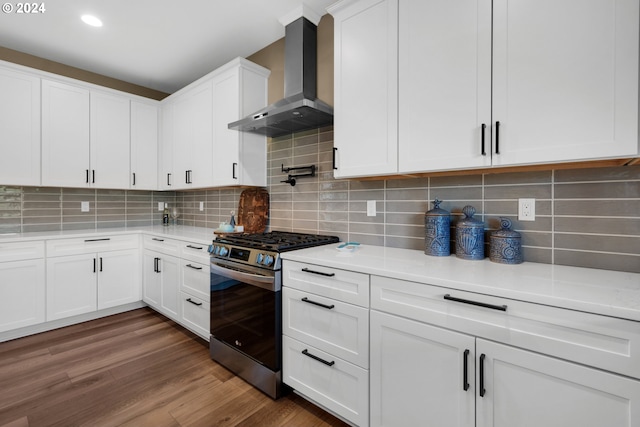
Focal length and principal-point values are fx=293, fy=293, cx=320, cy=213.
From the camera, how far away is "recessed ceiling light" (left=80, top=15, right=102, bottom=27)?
234 cm

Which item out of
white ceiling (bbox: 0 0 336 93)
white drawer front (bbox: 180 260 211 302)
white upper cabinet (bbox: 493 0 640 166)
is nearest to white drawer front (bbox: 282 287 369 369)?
white drawer front (bbox: 180 260 211 302)

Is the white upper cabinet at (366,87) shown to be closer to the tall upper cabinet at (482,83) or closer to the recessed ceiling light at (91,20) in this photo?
the tall upper cabinet at (482,83)

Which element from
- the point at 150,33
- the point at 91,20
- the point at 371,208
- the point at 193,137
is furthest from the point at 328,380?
the point at 91,20

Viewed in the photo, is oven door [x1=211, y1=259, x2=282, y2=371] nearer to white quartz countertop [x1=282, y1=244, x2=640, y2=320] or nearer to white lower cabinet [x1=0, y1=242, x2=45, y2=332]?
white quartz countertop [x1=282, y1=244, x2=640, y2=320]

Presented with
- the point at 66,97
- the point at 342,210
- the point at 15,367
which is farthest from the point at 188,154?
the point at 15,367

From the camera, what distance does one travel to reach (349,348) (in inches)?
58.9

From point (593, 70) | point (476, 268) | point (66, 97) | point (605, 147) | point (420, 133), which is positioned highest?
point (66, 97)

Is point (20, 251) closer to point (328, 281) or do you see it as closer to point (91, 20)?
point (91, 20)

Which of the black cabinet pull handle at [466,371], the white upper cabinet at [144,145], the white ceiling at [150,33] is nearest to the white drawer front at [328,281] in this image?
the black cabinet pull handle at [466,371]

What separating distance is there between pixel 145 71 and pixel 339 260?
3268mm

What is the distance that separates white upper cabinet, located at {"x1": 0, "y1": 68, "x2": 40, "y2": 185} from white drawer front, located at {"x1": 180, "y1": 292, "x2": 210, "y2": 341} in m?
1.89

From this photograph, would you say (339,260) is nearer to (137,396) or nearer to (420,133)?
(420,133)

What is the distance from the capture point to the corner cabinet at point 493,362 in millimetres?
886

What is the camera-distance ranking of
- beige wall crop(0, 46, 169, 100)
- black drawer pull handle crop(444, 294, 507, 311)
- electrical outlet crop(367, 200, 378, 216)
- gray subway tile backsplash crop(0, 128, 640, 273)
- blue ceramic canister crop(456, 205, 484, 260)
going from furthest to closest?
beige wall crop(0, 46, 169, 100)
electrical outlet crop(367, 200, 378, 216)
blue ceramic canister crop(456, 205, 484, 260)
gray subway tile backsplash crop(0, 128, 640, 273)
black drawer pull handle crop(444, 294, 507, 311)
